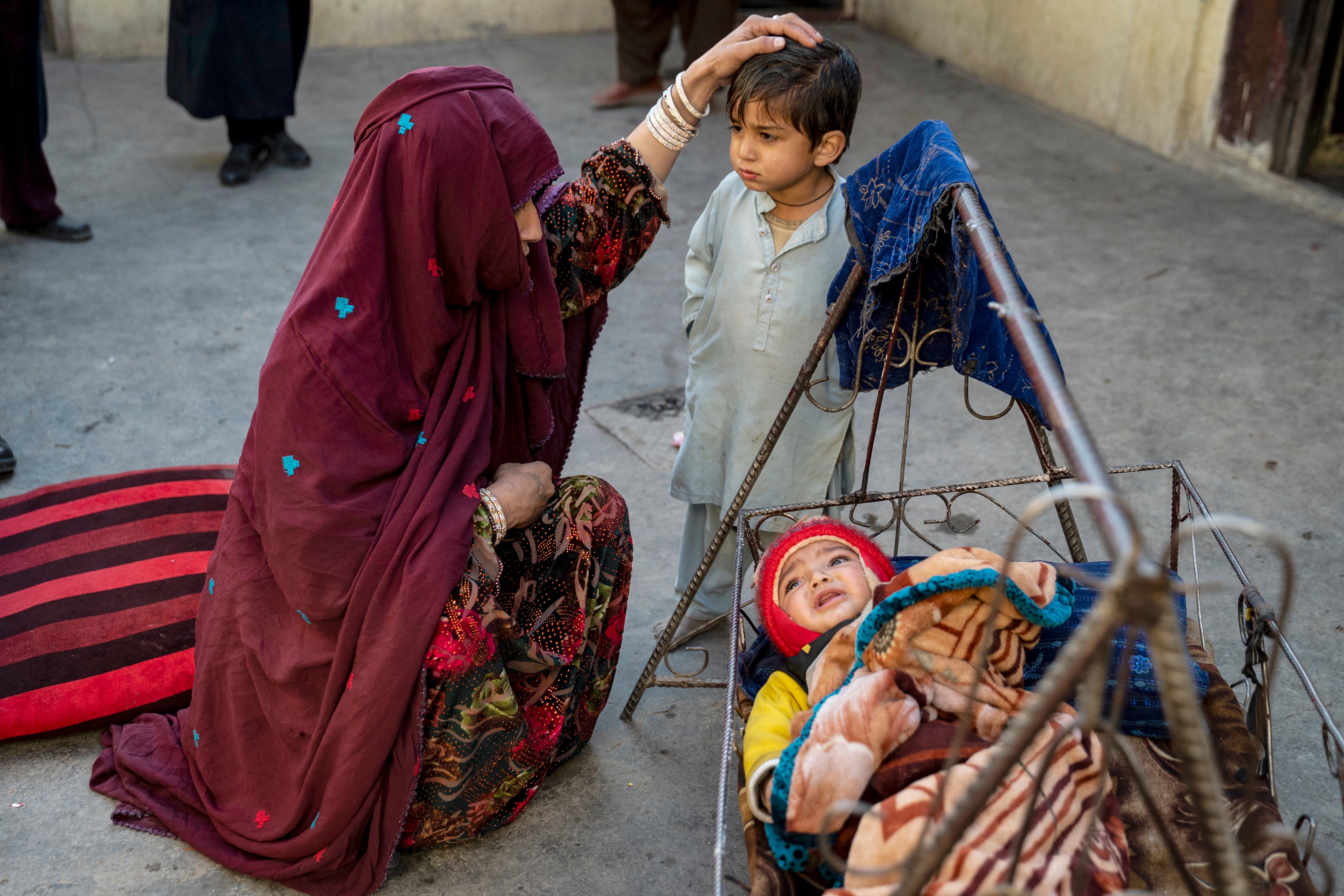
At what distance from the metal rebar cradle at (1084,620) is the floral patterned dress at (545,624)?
0.18 metres

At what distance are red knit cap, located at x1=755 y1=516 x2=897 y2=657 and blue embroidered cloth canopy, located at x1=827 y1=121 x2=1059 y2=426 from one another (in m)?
0.31

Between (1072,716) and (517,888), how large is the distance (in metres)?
1.08

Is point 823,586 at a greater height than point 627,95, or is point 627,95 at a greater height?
point 823,586

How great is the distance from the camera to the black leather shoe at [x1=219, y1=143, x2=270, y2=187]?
17.8ft

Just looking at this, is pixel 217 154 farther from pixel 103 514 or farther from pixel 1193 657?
pixel 1193 657

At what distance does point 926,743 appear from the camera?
1.55 meters

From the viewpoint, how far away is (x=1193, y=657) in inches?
77.9

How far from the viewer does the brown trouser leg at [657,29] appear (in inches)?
251

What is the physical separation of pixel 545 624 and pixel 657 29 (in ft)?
16.8

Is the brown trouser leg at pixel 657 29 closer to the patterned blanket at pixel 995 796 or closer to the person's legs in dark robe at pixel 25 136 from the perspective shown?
the person's legs in dark robe at pixel 25 136

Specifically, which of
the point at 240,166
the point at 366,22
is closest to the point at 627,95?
the point at 366,22

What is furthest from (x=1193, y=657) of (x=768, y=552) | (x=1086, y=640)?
(x=1086, y=640)

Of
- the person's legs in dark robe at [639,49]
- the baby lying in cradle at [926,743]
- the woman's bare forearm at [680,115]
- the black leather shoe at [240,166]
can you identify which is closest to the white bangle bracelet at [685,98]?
the woman's bare forearm at [680,115]

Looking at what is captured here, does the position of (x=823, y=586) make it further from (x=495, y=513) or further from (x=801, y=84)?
(x=801, y=84)
